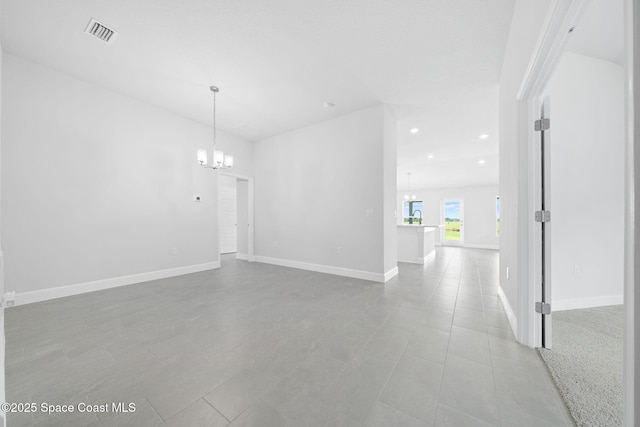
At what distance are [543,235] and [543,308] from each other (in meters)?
0.59

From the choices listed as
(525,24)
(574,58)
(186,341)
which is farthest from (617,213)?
(186,341)

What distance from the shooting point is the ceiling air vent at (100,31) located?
7.44 feet

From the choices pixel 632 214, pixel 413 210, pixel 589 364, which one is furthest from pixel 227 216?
pixel 413 210

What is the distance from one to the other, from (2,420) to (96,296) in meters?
3.24

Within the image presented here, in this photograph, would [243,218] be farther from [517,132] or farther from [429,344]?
[517,132]

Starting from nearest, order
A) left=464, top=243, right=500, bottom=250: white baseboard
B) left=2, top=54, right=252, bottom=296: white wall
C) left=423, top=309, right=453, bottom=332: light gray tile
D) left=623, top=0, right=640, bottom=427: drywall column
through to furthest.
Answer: left=623, top=0, right=640, bottom=427: drywall column
left=423, top=309, right=453, bottom=332: light gray tile
left=2, top=54, right=252, bottom=296: white wall
left=464, top=243, right=500, bottom=250: white baseboard

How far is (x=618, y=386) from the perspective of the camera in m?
1.37

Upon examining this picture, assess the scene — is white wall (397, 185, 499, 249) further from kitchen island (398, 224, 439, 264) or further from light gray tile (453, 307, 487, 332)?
light gray tile (453, 307, 487, 332)

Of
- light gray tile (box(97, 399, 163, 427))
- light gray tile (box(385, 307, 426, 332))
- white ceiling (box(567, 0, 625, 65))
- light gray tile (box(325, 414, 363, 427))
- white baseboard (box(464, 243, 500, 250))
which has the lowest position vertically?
white baseboard (box(464, 243, 500, 250))

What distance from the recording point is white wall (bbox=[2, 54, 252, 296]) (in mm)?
2775

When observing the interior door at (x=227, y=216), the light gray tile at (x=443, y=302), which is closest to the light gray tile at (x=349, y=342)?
the light gray tile at (x=443, y=302)

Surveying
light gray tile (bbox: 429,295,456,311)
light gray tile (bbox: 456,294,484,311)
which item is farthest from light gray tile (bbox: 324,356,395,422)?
light gray tile (bbox: 456,294,484,311)

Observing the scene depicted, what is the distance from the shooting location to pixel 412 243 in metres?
5.50

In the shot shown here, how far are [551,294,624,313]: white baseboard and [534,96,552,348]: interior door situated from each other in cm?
A: 118
